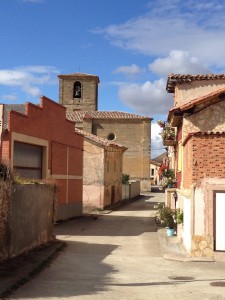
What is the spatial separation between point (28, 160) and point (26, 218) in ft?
29.1

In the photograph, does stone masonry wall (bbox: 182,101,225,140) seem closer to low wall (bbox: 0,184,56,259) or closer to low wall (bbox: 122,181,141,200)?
low wall (bbox: 0,184,56,259)

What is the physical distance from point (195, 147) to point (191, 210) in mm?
1904

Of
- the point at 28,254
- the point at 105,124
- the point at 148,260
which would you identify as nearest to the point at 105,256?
the point at 148,260

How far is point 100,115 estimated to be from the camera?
193ft

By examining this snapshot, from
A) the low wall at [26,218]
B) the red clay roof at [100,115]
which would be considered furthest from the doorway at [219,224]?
the red clay roof at [100,115]

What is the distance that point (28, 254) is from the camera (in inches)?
525

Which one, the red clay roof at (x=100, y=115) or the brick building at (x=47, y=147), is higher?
the red clay roof at (x=100, y=115)

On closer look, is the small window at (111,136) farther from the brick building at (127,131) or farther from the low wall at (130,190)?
the low wall at (130,190)

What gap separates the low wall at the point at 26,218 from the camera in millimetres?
11734

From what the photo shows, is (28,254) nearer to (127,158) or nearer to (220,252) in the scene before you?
(220,252)

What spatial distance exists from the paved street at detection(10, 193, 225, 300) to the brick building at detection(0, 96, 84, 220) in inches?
162

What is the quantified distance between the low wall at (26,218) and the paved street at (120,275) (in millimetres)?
1018

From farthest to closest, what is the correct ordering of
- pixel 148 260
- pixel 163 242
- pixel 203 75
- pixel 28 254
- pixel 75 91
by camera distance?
pixel 75 91, pixel 203 75, pixel 163 242, pixel 148 260, pixel 28 254

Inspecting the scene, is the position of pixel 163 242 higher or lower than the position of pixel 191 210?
lower
